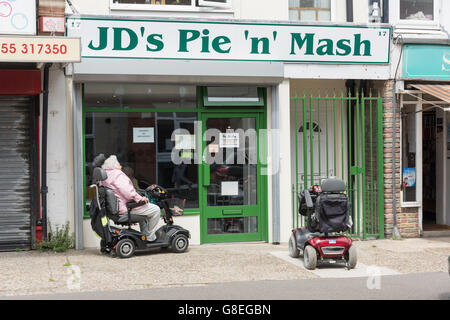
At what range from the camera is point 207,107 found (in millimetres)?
10617

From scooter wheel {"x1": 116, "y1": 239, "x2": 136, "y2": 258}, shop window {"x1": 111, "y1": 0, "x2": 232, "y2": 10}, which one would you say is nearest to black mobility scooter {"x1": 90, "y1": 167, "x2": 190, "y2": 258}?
scooter wheel {"x1": 116, "y1": 239, "x2": 136, "y2": 258}

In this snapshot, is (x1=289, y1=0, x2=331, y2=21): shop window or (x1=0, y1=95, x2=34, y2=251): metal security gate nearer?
(x1=0, y1=95, x2=34, y2=251): metal security gate

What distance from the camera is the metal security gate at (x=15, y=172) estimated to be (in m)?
9.73

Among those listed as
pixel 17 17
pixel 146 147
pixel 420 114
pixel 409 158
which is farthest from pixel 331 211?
pixel 17 17

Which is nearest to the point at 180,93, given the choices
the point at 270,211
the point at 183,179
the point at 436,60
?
the point at 183,179

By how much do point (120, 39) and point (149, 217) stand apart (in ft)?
9.80

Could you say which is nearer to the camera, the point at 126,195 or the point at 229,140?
the point at 126,195

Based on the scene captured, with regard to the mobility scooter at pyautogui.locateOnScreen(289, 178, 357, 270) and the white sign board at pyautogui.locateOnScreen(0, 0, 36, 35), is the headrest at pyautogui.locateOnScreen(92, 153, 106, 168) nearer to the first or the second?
the white sign board at pyautogui.locateOnScreen(0, 0, 36, 35)

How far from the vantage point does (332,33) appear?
1070 cm

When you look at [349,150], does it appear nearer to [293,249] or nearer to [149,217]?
[293,249]

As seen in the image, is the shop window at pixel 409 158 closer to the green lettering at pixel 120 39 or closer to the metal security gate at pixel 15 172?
the green lettering at pixel 120 39

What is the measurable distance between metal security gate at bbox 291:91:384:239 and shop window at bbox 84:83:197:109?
1917mm

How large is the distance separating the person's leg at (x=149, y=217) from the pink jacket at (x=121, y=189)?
0.17 m

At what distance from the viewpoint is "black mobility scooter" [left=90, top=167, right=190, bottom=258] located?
8.95 m
